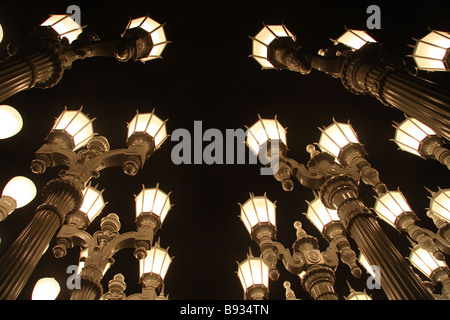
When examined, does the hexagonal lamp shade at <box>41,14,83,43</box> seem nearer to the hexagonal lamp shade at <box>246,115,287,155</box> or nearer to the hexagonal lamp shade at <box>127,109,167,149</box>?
the hexagonal lamp shade at <box>127,109,167,149</box>

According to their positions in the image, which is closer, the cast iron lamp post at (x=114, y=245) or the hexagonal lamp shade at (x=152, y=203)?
the cast iron lamp post at (x=114, y=245)

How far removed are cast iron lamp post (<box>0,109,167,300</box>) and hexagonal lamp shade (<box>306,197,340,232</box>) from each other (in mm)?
3163

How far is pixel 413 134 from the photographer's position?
7.02 meters

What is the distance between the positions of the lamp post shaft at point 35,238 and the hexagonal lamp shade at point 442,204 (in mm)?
6710

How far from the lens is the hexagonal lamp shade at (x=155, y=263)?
19.4 feet

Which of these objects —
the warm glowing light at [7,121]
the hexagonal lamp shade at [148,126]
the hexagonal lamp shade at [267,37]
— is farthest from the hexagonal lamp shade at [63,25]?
the hexagonal lamp shade at [267,37]

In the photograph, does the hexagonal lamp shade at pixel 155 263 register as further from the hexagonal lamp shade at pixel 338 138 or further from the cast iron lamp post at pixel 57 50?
the hexagonal lamp shade at pixel 338 138

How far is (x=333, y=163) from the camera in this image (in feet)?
19.0

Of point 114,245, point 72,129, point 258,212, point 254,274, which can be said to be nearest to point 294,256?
point 254,274

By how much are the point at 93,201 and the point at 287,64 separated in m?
4.21

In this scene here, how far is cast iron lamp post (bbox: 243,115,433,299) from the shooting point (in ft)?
12.6
